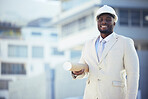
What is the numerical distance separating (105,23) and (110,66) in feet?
1.26

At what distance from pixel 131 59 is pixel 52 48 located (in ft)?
180

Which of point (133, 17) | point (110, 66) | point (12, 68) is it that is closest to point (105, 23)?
point (110, 66)

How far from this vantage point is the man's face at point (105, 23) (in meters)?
3.50

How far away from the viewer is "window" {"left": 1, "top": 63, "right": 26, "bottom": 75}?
56.6 m

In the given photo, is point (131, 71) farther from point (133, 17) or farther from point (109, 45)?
point (133, 17)

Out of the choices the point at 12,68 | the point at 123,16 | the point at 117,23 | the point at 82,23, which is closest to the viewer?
the point at 117,23

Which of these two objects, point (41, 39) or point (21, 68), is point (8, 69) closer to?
point (21, 68)

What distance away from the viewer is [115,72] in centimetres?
346

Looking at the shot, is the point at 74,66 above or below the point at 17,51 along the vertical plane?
above

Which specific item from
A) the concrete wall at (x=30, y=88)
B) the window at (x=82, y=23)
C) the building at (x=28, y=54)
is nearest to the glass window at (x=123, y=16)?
the window at (x=82, y=23)

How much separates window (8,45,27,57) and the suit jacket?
52.8 m

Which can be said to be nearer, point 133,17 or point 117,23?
point 117,23

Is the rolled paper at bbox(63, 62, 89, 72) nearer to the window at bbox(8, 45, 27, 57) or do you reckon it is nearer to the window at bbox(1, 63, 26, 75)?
the window at bbox(8, 45, 27, 57)

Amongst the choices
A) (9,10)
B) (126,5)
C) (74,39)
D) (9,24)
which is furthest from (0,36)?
(126,5)
